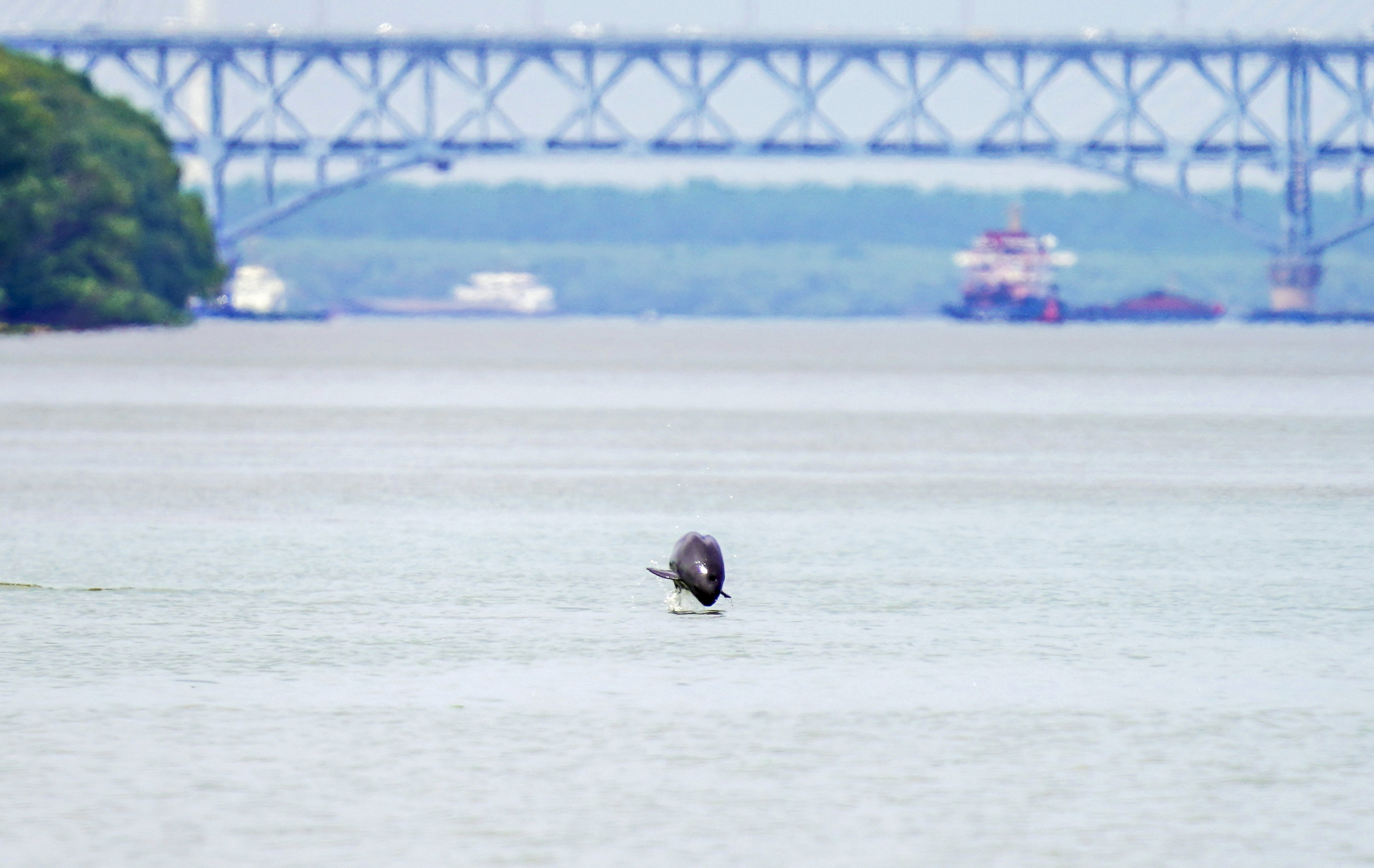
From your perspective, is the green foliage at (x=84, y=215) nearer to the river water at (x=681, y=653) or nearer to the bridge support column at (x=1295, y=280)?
the river water at (x=681, y=653)

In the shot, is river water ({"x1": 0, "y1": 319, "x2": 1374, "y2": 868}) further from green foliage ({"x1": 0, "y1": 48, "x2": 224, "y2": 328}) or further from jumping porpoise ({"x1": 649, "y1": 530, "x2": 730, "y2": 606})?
green foliage ({"x1": 0, "y1": 48, "x2": 224, "y2": 328})

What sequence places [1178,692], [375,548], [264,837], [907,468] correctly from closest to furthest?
[264,837]
[1178,692]
[375,548]
[907,468]

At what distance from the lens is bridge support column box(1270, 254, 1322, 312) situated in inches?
5157

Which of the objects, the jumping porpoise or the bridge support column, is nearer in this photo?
the jumping porpoise

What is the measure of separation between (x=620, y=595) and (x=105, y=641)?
312 cm

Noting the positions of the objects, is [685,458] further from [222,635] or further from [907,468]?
[222,635]

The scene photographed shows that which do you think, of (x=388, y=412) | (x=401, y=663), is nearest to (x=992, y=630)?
(x=401, y=663)

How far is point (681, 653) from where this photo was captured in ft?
38.9

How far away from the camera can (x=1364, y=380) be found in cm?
5300

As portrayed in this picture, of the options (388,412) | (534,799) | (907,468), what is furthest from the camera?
(388,412)

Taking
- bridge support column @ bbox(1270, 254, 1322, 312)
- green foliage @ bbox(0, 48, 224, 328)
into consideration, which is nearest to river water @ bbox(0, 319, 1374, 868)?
green foliage @ bbox(0, 48, 224, 328)

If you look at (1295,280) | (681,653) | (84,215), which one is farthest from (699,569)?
(1295,280)

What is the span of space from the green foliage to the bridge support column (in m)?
56.5

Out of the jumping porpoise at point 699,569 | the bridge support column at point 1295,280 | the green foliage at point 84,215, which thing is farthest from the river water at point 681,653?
the bridge support column at point 1295,280
